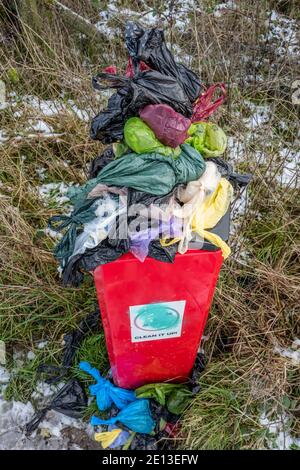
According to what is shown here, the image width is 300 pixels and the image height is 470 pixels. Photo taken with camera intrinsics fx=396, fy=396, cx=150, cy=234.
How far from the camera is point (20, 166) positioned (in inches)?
101

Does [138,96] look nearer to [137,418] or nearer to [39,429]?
[137,418]

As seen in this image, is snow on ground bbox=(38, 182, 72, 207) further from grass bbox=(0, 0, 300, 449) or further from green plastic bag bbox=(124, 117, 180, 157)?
green plastic bag bbox=(124, 117, 180, 157)

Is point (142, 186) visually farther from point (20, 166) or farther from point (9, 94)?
point (9, 94)

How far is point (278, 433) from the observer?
160 cm

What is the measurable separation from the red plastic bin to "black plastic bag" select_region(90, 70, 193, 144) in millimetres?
438

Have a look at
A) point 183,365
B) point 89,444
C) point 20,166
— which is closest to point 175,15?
point 20,166

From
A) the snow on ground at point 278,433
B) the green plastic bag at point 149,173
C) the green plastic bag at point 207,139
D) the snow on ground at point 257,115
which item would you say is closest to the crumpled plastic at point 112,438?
the snow on ground at point 278,433

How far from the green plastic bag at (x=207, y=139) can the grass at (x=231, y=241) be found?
83cm

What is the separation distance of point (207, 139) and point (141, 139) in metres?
0.28

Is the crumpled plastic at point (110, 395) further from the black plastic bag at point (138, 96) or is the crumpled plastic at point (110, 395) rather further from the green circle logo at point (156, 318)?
the black plastic bag at point (138, 96)

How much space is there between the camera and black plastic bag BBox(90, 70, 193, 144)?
116cm

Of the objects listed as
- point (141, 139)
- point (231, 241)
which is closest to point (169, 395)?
point (231, 241)

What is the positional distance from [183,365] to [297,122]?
189 cm

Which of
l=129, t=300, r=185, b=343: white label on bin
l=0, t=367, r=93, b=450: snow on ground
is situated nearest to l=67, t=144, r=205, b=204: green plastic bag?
l=129, t=300, r=185, b=343: white label on bin
